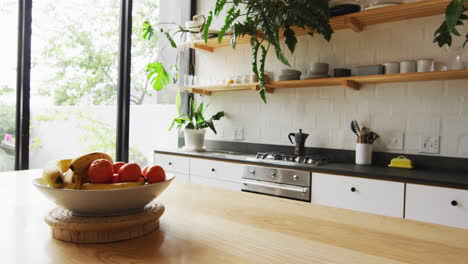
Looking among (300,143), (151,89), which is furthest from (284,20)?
(151,89)

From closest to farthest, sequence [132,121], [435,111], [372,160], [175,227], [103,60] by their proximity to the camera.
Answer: [175,227]
[435,111]
[372,160]
[103,60]
[132,121]

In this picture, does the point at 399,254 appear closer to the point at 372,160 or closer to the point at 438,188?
the point at 438,188

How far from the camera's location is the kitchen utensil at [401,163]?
7.75 ft

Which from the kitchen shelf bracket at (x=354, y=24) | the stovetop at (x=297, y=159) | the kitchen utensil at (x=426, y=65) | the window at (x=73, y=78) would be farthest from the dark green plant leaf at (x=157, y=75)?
the kitchen utensil at (x=426, y=65)

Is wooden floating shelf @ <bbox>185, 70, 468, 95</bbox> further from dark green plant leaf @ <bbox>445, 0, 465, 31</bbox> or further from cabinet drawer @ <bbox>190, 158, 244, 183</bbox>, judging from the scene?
cabinet drawer @ <bbox>190, 158, 244, 183</bbox>

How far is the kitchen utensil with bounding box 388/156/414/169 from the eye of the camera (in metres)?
2.36

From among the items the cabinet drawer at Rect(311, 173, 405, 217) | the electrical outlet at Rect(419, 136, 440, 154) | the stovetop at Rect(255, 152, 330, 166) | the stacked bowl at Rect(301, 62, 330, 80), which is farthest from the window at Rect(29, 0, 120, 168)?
the electrical outlet at Rect(419, 136, 440, 154)

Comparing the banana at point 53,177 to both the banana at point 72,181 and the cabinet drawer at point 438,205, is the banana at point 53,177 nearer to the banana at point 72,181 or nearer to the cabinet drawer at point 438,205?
the banana at point 72,181

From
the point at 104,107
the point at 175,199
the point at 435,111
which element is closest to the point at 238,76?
the point at 104,107

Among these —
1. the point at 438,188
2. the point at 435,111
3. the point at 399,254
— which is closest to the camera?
the point at 399,254

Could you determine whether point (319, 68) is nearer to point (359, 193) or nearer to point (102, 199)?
point (359, 193)

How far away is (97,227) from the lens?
75cm

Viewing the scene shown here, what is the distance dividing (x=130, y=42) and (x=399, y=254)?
3041 mm

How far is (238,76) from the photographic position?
3.17 metres
